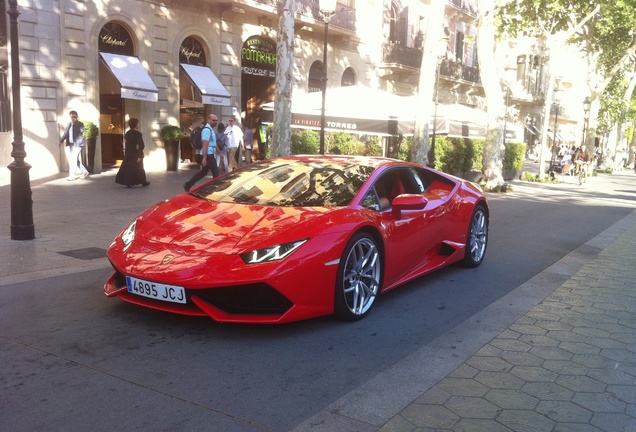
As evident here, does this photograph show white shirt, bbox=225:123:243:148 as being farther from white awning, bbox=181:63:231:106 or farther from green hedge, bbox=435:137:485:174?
green hedge, bbox=435:137:485:174

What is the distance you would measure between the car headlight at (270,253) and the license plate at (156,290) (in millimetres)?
512

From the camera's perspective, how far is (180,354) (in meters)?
4.04

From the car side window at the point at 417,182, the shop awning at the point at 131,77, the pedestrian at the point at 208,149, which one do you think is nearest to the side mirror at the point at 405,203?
the car side window at the point at 417,182

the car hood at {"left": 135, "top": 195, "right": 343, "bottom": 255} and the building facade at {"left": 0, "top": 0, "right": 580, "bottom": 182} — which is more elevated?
the building facade at {"left": 0, "top": 0, "right": 580, "bottom": 182}

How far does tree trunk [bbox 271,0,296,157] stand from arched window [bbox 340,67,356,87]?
51.3 feet

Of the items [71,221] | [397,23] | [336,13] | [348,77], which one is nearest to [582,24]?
[397,23]

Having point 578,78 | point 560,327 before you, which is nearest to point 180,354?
point 560,327

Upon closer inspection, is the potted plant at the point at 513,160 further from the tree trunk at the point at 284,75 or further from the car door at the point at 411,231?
the car door at the point at 411,231

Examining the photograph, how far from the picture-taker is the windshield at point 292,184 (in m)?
5.26

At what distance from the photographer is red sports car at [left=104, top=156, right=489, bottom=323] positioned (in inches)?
169

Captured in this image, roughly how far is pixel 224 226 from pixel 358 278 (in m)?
1.16

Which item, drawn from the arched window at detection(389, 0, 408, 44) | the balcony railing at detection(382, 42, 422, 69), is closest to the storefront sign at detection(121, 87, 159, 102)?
the balcony railing at detection(382, 42, 422, 69)

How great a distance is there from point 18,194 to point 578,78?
259 feet

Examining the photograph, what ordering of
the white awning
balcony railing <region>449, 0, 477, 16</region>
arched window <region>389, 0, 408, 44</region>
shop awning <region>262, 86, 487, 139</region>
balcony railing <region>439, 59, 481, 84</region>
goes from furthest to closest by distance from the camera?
balcony railing <region>449, 0, 477, 16</region>, balcony railing <region>439, 59, 481, 84</region>, arched window <region>389, 0, 408, 44</region>, the white awning, shop awning <region>262, 86, 487, 139</region>
